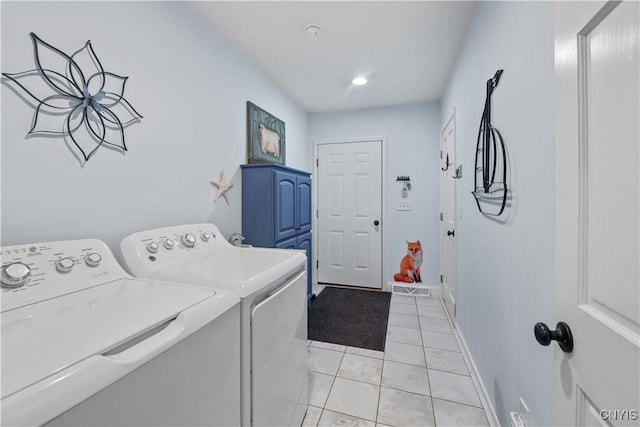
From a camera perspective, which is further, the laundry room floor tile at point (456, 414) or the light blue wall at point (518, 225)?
the laundry room floor tile at point (456, 414)

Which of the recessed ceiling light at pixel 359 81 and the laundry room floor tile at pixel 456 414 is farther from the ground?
the recessed ceiling light at pixel 359 81

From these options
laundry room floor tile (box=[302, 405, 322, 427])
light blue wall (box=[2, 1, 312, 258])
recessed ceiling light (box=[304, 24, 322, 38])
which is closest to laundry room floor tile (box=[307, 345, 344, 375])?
laundry room floor tile (box=[302, 405, 322, 427])

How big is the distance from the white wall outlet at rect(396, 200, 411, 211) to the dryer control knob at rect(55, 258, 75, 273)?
325cm

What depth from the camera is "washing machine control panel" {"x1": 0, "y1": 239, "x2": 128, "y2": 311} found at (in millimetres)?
790

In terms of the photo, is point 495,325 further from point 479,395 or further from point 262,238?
point 262,238

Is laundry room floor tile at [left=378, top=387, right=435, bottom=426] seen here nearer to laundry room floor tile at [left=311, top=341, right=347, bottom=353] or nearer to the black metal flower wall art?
laundry room floor tile at [left=311, top=341, right=347, bottom=353]

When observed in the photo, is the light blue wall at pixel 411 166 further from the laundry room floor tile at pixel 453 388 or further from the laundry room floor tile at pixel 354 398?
the laundry room floor tile at pixel 354 398

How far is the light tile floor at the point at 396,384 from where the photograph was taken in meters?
1.49

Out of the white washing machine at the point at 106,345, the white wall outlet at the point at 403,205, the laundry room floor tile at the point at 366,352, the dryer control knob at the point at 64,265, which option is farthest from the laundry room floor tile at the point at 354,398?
the white wall outlet at the point at 403,205

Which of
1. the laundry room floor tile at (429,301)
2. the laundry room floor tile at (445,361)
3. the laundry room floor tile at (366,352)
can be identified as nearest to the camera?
the laundry room floor tile at (445,361)

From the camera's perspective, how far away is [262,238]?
2.18 meters

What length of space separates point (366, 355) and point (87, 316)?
188cm

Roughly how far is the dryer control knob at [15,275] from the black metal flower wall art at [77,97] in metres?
0.53

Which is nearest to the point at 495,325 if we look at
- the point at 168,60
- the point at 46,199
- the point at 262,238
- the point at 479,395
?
the point at 479,395
